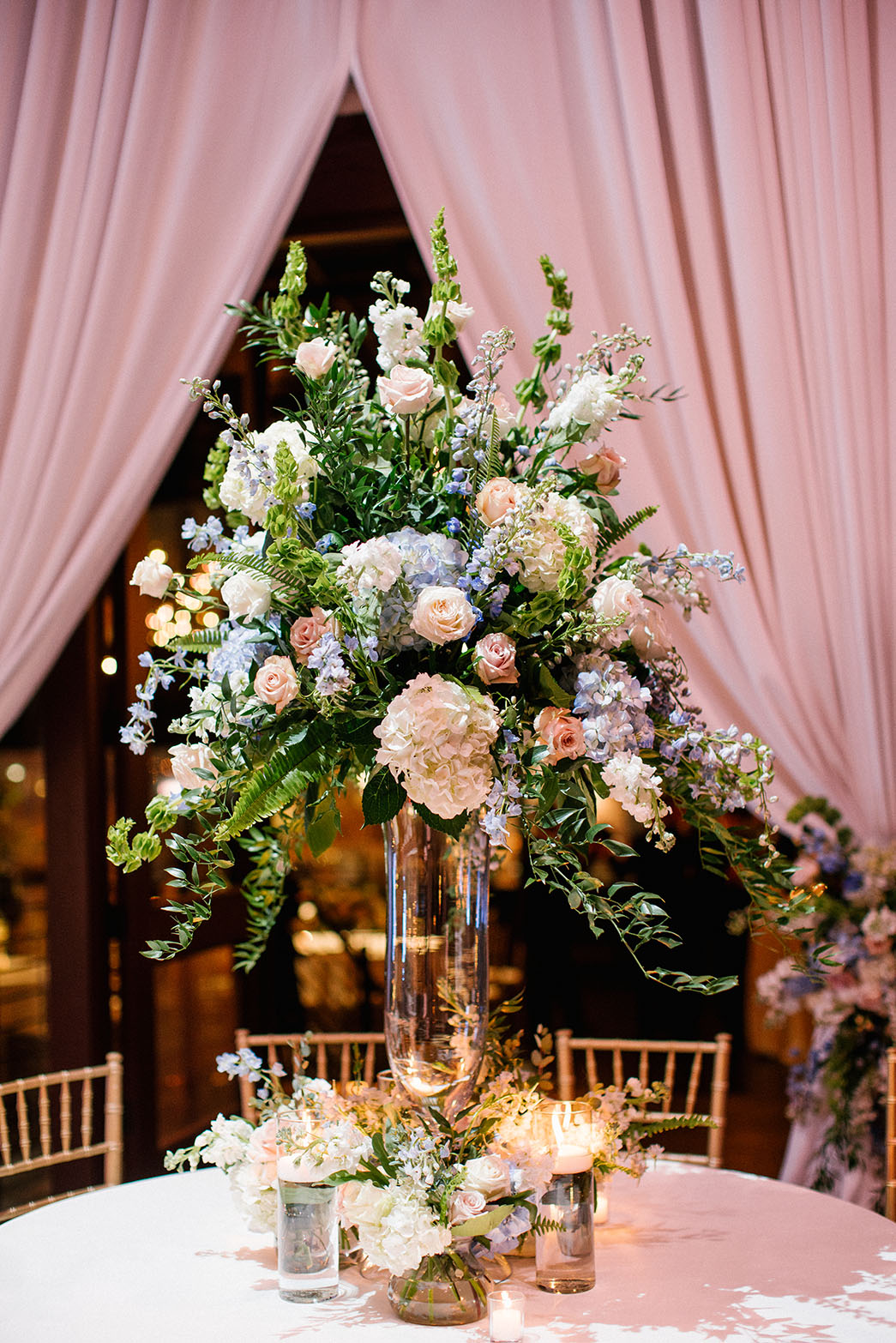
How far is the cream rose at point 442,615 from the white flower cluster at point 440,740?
5 cm

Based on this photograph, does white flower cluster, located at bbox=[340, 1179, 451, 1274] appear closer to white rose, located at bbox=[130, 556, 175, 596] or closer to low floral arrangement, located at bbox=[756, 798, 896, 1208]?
white rose, located at bbox=[130, 556, 175, 596]

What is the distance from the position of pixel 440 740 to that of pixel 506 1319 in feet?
1.94

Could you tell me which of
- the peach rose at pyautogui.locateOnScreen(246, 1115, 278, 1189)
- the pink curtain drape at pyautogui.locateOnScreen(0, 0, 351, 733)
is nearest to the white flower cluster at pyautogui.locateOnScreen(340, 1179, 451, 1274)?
the peach rose at pyautogui.locateOnScreen(246, 1115, 278, 1189)

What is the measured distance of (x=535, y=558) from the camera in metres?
1.40

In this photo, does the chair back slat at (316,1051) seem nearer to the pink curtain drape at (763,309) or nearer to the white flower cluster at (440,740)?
the white flower cluster at (440,740)

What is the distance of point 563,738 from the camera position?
1.35 metres

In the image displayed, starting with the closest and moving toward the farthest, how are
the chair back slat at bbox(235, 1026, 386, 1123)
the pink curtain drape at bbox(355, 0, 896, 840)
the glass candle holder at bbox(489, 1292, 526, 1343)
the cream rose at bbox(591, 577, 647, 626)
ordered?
the glass candle holder at bbox(489, 1292, 526, 1343)
the cream rose at bbox(591, 577, 647, 626)
the chair back slat at bbox(235, 1026, 386, 1123)
the pink curtain drape at bbox(355, 0, 896, 840)

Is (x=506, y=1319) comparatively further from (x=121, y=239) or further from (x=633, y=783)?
(x=121, y=239)

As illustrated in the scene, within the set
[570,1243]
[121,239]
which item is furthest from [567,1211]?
[121,239]

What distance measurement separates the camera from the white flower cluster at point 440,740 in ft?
4.28

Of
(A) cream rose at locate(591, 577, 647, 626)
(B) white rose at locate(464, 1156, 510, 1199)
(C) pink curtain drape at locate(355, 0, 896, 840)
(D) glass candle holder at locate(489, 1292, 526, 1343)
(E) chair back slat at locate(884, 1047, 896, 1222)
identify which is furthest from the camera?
(C) pink curtain drape at locate(355, 0, 896, 840)

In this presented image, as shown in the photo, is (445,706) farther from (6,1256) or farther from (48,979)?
(48,979)

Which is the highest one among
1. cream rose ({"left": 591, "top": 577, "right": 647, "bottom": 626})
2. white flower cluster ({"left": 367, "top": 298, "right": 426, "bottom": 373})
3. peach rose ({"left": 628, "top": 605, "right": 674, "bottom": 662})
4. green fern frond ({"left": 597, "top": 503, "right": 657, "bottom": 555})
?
white flower cluster ({"left": 367, "top": 298, "right": 426, "bottom": 373})

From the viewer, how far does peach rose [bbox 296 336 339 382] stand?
1.51 m
